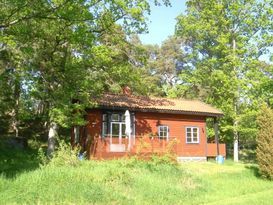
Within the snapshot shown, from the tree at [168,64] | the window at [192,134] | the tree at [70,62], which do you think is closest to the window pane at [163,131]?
the window at [192,134]

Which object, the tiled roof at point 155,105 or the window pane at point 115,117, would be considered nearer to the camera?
the tiled roof at point 155,105

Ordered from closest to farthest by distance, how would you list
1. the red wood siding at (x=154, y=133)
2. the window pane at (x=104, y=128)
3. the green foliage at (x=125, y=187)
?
the green foliage at (x=125, y=187)
the red wood siding at (x=154, y=133)
the window pane at (x=104, y=128)

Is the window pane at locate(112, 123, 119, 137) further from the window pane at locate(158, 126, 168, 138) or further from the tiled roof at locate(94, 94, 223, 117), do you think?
the window pane at locate(158, 126, 168, 138)

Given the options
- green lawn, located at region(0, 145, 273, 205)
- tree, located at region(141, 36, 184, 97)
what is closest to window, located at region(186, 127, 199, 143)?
green lawn, located at region(0, 145, 273, 205)

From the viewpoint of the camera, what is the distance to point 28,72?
1948 cm

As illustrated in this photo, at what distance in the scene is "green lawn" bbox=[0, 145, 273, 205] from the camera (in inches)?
444

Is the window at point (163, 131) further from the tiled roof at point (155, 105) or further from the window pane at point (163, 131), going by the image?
the tiled roof at point (155, 105)

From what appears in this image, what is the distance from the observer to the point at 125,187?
41.8 ft

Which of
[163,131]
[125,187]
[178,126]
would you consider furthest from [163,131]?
[125,187]

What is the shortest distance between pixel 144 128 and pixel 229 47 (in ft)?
36.6

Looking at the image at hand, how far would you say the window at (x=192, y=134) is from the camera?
88.9ft

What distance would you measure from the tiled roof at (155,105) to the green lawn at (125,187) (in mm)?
7814

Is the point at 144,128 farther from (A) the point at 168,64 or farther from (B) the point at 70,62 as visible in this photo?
(A) the point at 168,64

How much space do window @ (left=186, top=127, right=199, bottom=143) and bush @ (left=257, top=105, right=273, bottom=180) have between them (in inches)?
349
